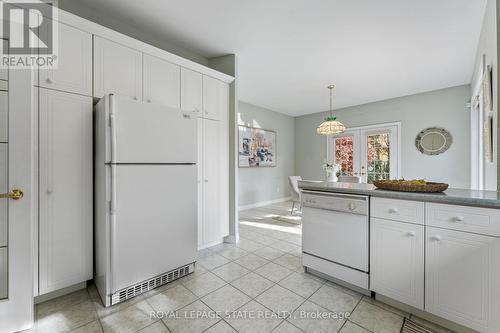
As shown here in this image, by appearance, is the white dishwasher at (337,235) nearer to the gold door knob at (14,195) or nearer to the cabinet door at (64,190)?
the cabinet door at (64,190)

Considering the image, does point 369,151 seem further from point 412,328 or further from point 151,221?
point 151,221

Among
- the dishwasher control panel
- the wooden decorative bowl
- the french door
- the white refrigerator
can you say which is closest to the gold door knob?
the white refrigerator

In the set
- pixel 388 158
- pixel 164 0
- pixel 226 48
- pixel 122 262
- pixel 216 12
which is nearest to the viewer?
pixel 122 262

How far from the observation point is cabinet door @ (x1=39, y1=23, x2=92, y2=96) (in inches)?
69.1

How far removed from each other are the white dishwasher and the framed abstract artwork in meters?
3.30

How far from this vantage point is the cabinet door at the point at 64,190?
67.2 inches

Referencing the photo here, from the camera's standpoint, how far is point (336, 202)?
75.2 inches

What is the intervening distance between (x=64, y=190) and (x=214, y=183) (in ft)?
5.17

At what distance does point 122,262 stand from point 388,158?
18.8 feet

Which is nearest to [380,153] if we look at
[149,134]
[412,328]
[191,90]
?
[412,328]

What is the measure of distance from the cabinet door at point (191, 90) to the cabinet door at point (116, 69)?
0.50 metres

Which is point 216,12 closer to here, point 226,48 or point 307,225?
point 226,48

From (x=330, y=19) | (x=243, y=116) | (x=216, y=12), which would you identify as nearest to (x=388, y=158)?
(x=243, y=116)

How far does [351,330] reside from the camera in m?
A: 1.45
